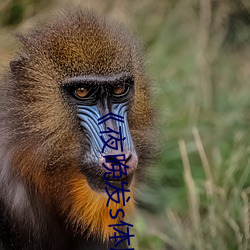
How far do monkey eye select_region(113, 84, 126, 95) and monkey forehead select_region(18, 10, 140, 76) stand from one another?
0.21 ft

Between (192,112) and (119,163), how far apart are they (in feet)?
8.72

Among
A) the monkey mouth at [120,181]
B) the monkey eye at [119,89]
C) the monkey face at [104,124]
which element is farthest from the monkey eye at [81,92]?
the monkey mouth at [120,181]

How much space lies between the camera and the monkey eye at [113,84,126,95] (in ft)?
11.1

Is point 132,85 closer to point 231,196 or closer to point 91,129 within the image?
point 91,129

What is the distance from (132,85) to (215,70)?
276 centimetres

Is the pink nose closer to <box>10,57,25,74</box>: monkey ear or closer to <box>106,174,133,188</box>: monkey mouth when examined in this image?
<box>106,174,133,188</box>: monkey mouth

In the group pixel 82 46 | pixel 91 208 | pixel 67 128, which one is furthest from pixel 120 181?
pixel 82 46

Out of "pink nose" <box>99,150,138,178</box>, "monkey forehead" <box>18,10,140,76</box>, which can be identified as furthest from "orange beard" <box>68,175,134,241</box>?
"monkey forehead" <box>18,10,140,76</box>

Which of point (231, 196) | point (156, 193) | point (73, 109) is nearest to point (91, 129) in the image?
point (73, 109)

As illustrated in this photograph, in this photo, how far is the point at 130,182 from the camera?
10.6 ft

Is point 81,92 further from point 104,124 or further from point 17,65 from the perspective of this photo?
point 17,65

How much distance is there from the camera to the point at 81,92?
11.0 ft

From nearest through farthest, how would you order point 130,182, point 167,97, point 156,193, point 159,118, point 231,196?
1. point 130,182
2. point 159,118
3. point 231,196
4. point 156,193
5. point 167,97

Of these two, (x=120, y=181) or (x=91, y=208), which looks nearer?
(x=120, y=181)
